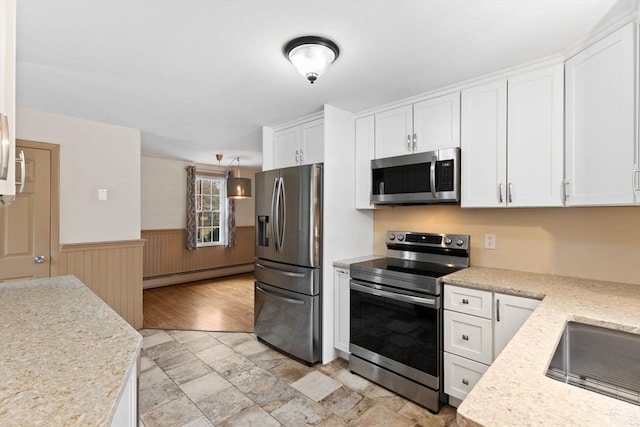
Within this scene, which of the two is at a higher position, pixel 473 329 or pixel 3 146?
pixel 3 146

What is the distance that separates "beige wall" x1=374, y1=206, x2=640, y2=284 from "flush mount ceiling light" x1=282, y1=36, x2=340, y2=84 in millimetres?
1585

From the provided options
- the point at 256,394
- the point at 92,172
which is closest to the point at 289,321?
the point at 256,394

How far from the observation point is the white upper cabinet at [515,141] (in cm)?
190

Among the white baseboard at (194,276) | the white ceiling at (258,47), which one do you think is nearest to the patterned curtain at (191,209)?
the white baseboard at (194,276)

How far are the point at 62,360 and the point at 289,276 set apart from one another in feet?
6.58

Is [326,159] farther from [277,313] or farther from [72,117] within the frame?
[72,117]

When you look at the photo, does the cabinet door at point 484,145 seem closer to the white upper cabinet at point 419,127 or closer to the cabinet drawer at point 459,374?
the white upper cabinet at point 419,127

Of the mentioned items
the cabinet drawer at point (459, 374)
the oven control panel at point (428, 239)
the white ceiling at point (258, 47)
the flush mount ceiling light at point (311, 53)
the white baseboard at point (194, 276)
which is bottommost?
the white baseboard at point (194, 276)

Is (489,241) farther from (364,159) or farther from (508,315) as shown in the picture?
(364,159)

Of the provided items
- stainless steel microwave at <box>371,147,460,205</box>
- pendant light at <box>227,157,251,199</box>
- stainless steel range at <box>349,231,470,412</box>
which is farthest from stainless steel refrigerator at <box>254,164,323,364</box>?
pendant light at <box>227,157,251,199</box>

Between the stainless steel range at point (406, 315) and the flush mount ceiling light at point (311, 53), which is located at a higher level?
the flush mount ceiling light at point (311, 53)

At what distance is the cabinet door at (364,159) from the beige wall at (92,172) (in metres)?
2.50

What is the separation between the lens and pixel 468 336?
6.48 feet

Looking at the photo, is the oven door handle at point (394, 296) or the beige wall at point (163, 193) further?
the beige wall at point (163, 193)
